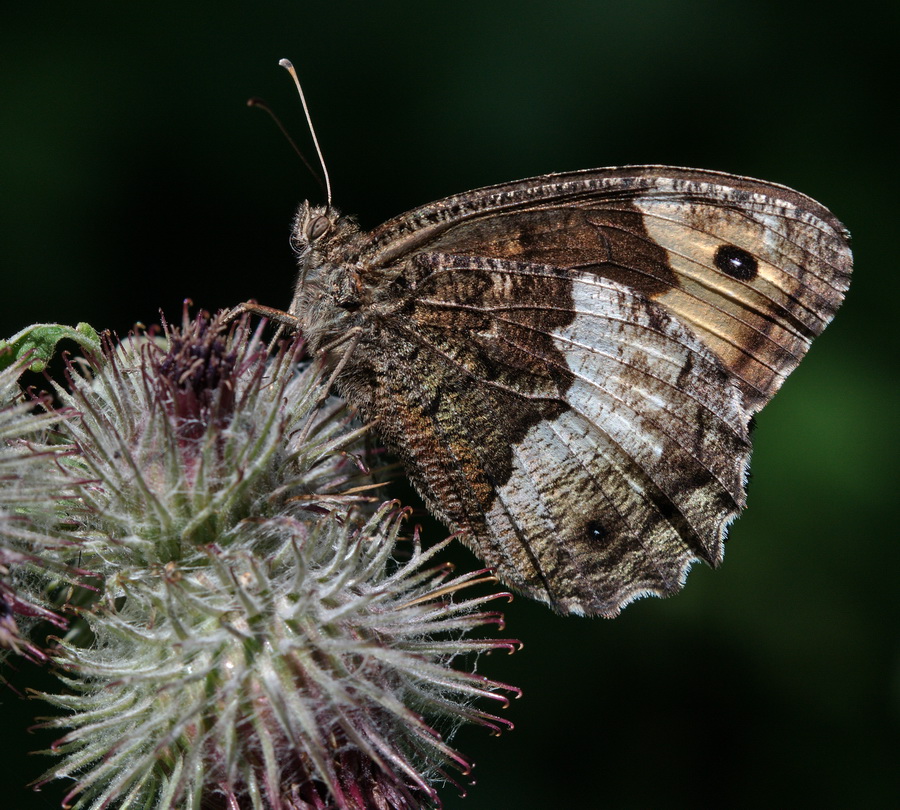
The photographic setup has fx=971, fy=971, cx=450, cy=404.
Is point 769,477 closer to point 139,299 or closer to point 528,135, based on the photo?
point 528,135

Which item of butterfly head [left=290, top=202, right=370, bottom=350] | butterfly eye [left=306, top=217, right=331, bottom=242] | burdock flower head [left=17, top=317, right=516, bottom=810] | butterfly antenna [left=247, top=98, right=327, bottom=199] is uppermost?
butterfly antenna [left=247, top=98, right=327, bottom=199]

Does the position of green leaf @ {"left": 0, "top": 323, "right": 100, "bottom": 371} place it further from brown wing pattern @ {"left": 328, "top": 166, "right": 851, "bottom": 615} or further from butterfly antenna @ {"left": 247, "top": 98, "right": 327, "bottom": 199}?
butterfly antenna @ {"left": 247, "top": 98, "right": 327, "bottom": 199}

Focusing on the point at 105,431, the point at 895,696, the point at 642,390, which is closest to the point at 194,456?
the point at 105,431

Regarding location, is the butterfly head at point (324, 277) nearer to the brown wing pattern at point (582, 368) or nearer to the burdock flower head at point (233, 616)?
the brown wing pattern at point (582, 368)

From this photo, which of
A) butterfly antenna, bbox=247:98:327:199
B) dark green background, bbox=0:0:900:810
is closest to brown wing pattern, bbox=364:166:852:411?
butterfly antenna, bbox=247:98:327:199

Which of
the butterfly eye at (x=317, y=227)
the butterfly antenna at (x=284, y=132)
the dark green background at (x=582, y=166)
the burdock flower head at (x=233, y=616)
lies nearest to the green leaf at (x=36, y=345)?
the burdock flower head at (x=233, y=616)

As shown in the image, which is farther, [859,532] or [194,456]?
[859,532]
